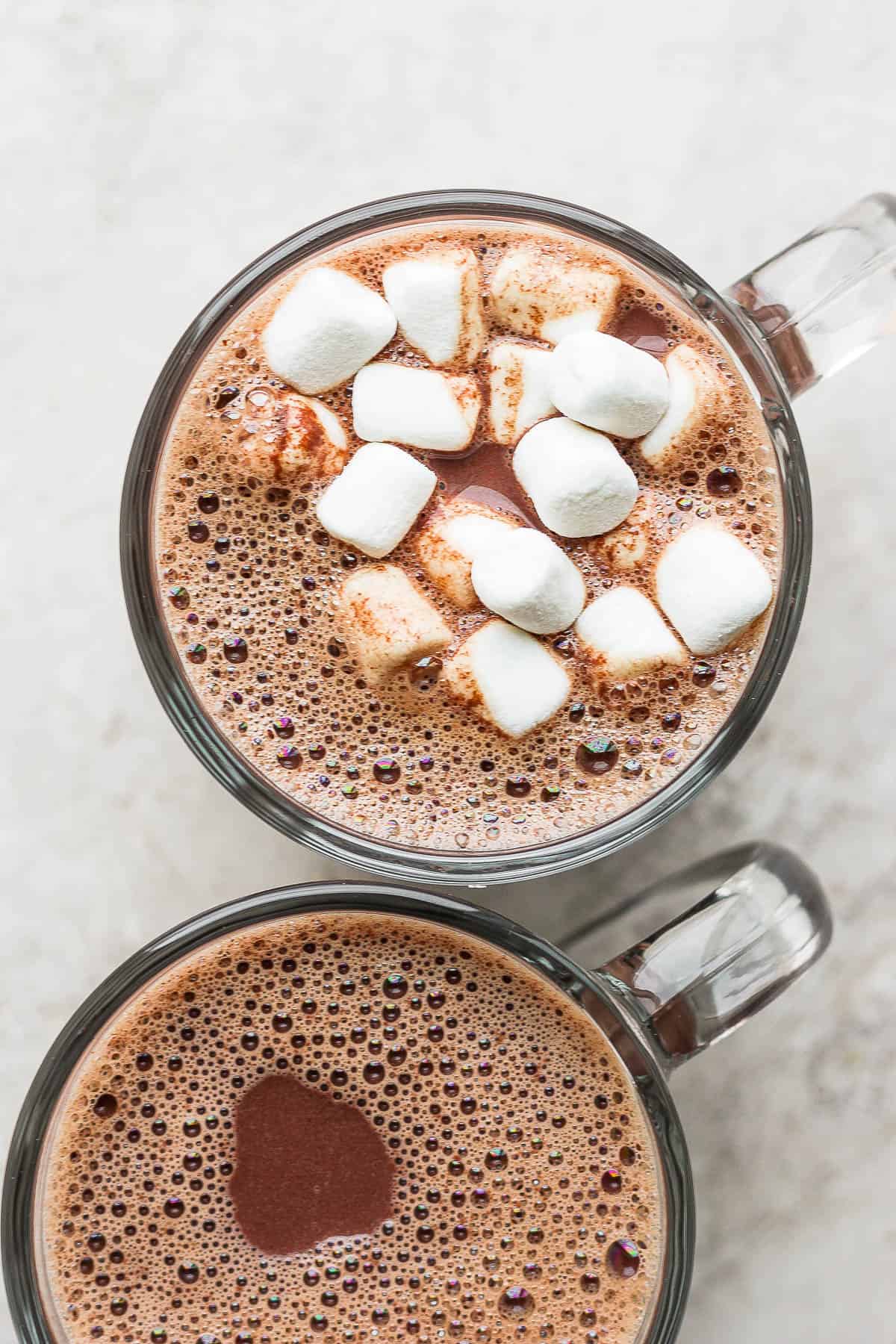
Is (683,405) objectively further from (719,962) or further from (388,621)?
(719,962)

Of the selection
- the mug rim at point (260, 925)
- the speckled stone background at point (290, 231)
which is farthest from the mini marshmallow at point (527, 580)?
the speckled stone background at point (290, 231)

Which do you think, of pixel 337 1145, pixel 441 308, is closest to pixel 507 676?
pixel 441 308

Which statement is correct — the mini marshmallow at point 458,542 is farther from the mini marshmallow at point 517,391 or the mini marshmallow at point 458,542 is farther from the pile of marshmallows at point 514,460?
the mini marshmallow at point 517,391

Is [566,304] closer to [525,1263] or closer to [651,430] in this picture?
[651,430]

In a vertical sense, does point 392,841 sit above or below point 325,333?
below

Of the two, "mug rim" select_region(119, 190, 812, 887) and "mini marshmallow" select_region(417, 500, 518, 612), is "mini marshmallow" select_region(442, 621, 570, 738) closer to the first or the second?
"mini marshmallow" select_region(417, 500, 518, 612)

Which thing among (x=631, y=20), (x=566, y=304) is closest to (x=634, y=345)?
(x=566, y=304)
